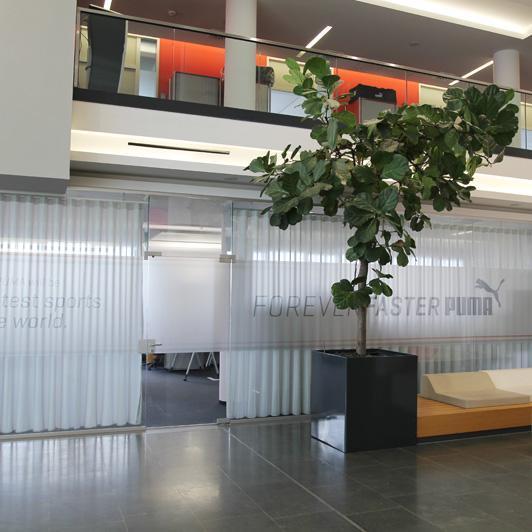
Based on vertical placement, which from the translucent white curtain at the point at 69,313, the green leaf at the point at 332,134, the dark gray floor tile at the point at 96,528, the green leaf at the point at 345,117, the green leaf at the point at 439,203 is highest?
the green leaf at the point at 345,117

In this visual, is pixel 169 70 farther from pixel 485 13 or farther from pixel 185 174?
pixel 485 13

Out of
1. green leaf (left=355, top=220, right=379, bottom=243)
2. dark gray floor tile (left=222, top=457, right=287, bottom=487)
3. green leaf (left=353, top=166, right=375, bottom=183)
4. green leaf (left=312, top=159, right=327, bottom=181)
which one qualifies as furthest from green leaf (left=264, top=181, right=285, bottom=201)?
dark gray floor tile (left=222, top=457, right=287, bottom=487)

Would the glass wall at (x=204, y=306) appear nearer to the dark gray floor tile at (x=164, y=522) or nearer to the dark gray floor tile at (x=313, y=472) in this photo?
the dark gray floor tile at (x=313, y=472)

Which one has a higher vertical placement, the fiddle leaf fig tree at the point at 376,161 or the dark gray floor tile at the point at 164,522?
the fiddle leaf fig tree at the point at 376,161

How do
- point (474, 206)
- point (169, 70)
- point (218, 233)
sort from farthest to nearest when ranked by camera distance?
point (474, 206) < point (218, 233) < point (169, 70)

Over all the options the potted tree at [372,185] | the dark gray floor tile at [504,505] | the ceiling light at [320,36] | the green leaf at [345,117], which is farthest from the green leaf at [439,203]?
the ceiling light at [320,36]

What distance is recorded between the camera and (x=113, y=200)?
6.56 meters

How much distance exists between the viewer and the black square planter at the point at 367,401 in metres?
5.73

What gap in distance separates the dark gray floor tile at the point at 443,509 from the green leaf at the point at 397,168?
267 cm

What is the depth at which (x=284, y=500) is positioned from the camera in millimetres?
4410

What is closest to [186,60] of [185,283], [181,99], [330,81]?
[181,99]

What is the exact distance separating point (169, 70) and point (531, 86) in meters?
8.81

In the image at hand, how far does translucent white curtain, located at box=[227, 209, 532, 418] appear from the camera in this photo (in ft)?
23.5

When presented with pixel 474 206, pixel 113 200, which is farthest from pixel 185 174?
pixel 474 206
